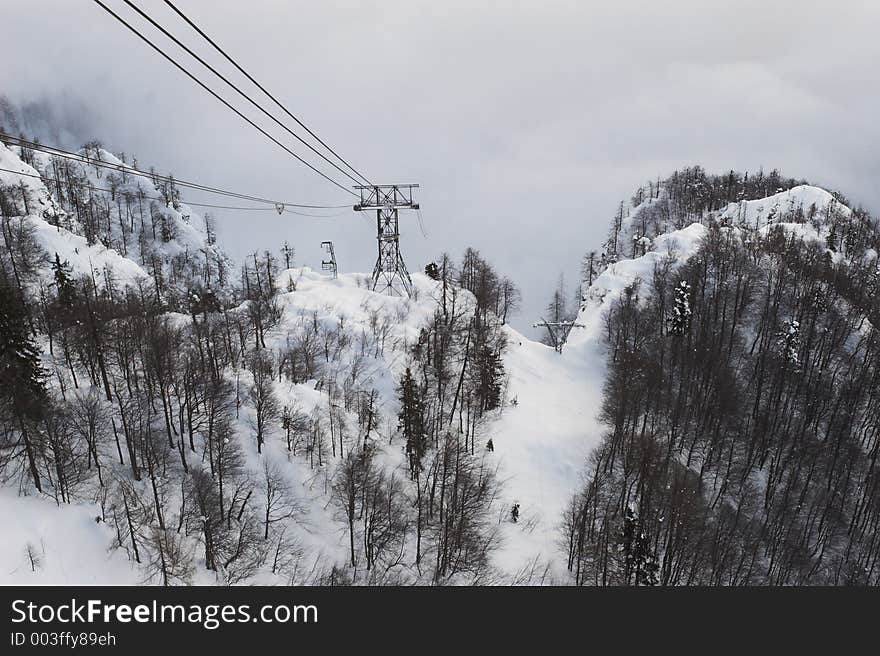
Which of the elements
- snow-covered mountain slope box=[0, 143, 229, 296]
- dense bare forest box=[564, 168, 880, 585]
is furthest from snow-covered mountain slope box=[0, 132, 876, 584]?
dense bare forest box=[564, 168, 880, 585]

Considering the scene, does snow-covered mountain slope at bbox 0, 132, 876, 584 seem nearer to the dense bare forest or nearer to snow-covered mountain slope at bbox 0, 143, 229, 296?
snow-covered mountain slope at bbox 0, 143, 229, 296

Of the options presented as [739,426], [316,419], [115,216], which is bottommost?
[739,426]

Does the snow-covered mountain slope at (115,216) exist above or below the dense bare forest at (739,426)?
above

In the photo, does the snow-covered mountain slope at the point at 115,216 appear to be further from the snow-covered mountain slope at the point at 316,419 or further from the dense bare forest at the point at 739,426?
the dense bare forest at the point at 739,426

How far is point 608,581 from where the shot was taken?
44844 millimetres

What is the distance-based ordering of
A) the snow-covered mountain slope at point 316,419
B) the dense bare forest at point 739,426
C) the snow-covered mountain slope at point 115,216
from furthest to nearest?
the snow-covered mountain slope at point 115,216
the dense bare forest at point 739,426
the snow-covered mountain slope at point 316,419

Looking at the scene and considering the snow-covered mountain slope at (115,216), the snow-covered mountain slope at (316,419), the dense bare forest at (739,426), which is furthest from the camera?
the snow-covered mountain slope at (115,216)

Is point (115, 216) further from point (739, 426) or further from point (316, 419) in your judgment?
point (739, 426)

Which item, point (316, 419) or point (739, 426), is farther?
point (739, 426)

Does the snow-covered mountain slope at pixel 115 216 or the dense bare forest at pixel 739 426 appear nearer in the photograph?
the dense bare forest at pixel 739 426

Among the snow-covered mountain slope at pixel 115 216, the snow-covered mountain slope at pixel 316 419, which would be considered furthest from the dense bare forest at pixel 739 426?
the snow-covered mountain slope at pixel 115 216

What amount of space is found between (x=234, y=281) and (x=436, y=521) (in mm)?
160572

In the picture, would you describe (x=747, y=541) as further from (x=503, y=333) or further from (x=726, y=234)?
(x=726, y=234)

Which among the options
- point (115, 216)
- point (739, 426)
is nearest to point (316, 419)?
point (739, 426)
